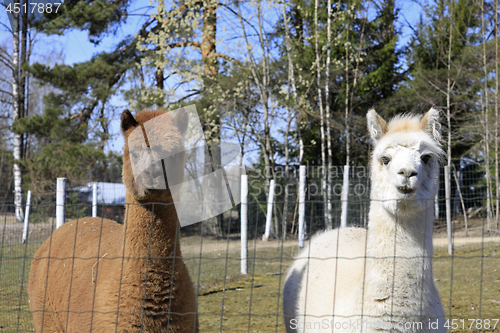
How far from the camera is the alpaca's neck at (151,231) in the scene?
2.29 meters

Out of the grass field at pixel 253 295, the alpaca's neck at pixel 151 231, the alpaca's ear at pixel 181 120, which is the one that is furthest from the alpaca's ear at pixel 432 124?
the alpaca's neck at pixel 151 231

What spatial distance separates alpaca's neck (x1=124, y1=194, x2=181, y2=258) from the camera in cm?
229

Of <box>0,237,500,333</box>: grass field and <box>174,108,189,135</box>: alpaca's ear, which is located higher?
<box>174,108,189,135</box>: alpaca's ear

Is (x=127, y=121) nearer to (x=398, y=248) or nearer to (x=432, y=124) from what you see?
(x=398, y=248)

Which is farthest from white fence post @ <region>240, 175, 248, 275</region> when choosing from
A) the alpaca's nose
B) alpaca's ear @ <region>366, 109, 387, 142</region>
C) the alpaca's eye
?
the alpaca's nose

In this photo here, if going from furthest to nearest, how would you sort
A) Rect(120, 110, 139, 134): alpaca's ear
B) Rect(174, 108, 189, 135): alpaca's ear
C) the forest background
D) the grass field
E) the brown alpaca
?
the forest background
the grass field
Rect(174, 108, 189, 135): alpaca's ear
Rect(120, 110, 139, 134): alpaca's ear
the brown alpaca

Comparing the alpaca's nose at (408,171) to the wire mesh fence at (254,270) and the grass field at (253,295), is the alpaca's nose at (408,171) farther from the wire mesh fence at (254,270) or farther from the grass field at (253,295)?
the grass field at (253,295)

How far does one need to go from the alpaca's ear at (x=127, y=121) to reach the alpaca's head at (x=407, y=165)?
1.63 meters

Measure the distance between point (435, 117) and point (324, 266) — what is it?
1515 millimetres

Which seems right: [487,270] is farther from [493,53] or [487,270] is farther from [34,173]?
[34,173]

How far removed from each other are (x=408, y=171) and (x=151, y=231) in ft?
5.14

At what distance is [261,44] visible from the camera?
40.9 ft

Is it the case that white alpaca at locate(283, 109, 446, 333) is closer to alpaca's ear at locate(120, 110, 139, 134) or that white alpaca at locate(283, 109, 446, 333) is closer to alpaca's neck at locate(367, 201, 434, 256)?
alpaca's neck at locate(367, 201, 434, 256)

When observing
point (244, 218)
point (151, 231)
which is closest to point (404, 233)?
point (151, 231)
